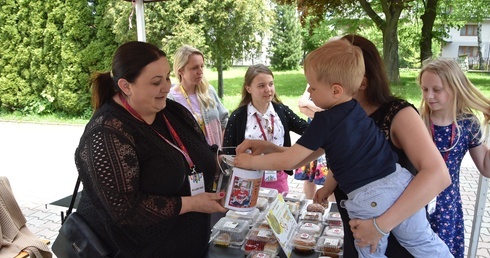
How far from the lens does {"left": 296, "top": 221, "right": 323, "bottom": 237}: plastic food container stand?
1992 mm

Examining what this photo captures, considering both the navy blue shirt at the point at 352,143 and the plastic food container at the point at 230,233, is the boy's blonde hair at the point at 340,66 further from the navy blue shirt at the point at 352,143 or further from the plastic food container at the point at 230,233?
the plastic food container at the point at 230,233

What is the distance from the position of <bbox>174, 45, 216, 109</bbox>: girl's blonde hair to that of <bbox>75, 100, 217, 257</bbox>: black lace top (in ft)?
Result: 6.34

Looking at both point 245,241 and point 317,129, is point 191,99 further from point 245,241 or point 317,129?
point 317,129

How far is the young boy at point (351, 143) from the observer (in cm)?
126

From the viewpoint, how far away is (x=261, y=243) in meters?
1.85

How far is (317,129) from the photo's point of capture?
4.23 ft

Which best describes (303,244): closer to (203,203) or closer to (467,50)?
(203,203)

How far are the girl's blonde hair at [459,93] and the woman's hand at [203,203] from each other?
4.59ft

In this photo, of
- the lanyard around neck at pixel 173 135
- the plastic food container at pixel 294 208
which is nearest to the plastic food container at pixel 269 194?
the plastic food container at pixel 294 208

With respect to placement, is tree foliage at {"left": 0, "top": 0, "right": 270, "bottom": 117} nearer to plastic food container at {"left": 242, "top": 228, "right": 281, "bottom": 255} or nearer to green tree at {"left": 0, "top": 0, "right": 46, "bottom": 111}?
green tree at {"left": 0, "top": 0, "right": 46, "bottom": 111}

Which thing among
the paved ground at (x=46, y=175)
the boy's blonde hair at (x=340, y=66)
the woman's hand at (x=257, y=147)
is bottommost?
the paved ground at (x=46, y=175)

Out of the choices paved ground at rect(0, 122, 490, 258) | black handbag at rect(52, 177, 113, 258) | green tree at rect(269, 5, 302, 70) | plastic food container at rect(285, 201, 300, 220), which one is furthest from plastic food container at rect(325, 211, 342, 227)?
green tree at rect(269, 5, 302, 70)

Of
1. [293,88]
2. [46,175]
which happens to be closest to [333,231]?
[46,175]

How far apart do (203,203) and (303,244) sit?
598 mm
